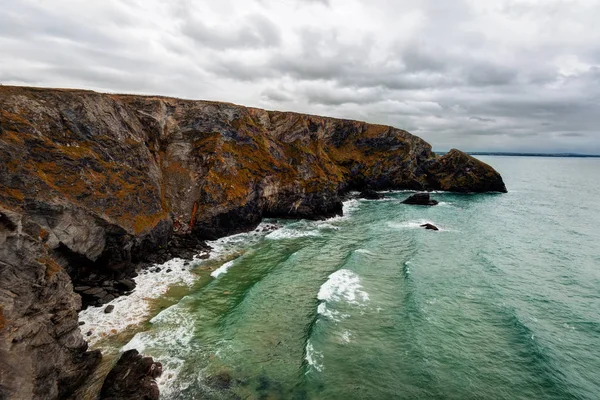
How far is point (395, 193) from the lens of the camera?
10575 centimetres

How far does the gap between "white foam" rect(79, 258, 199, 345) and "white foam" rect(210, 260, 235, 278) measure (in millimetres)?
2255

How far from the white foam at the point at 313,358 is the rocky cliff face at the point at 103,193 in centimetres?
1471

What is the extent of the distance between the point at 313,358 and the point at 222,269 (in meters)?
18.1

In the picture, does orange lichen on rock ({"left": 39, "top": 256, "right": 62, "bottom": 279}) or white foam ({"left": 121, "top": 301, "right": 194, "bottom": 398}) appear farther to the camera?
white foam ({"left": 121, "top": 301, "right": 194, "bottom": 398})

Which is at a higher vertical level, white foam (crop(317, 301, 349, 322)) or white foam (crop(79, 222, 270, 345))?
white foam (crop(317, 301, 349, 322))

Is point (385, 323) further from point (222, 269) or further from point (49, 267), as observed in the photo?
point (49, 267)

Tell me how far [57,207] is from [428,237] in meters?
51.5

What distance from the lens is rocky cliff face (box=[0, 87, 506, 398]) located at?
55.0 feet

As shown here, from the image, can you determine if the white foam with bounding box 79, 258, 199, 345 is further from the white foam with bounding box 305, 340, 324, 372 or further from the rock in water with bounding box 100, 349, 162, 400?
the white foam with bounding box 305, 340, 324, 372

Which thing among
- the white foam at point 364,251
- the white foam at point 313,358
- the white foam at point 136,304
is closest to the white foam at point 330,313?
the white foam at point 313,358

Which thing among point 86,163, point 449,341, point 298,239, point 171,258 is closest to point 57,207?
point 86,163

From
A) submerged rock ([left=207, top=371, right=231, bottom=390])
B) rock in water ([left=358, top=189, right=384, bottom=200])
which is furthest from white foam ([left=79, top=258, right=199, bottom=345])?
rock in water ([left=358, top=189, right=384, bottom=200])

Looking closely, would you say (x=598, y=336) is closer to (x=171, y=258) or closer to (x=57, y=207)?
(x=171, y=258)

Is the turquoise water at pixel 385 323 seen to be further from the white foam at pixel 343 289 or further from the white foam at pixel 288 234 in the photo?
the white foam at pixel 288 234
